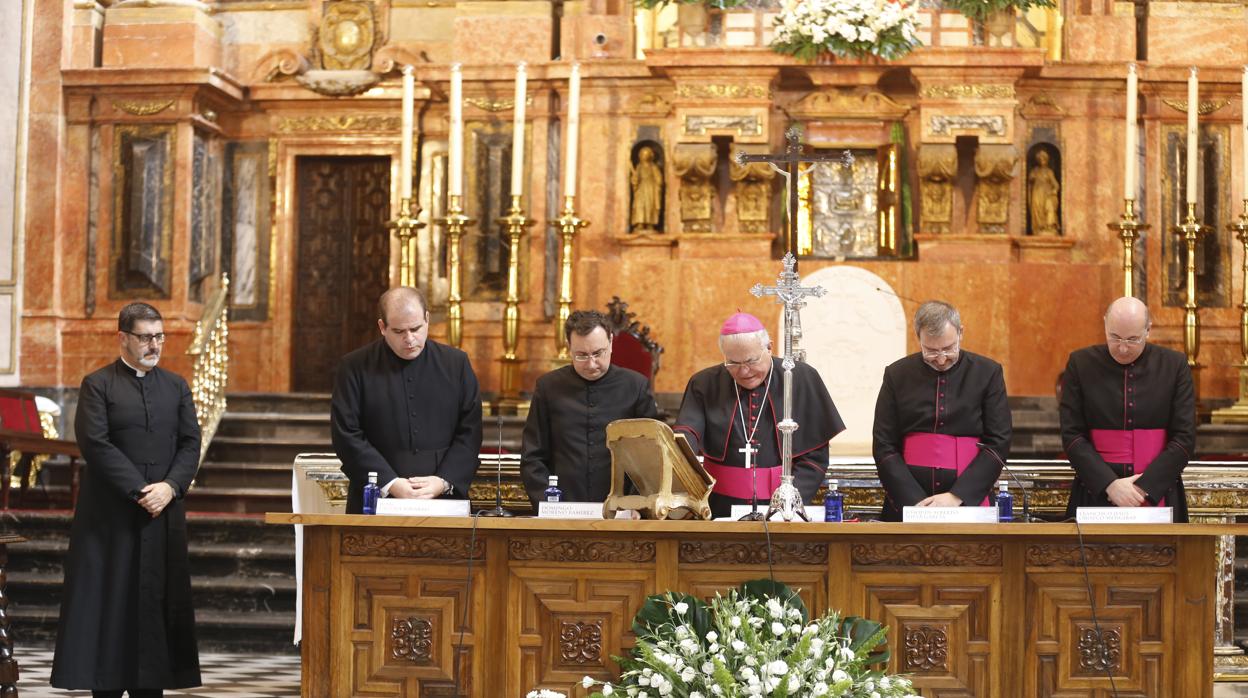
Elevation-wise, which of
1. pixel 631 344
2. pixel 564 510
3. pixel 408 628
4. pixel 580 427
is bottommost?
pixel 408 628

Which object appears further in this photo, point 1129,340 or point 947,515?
point 1129,340

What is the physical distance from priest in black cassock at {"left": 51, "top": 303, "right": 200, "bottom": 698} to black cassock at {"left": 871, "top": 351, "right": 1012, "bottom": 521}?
2908mm

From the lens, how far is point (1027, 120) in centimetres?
1207

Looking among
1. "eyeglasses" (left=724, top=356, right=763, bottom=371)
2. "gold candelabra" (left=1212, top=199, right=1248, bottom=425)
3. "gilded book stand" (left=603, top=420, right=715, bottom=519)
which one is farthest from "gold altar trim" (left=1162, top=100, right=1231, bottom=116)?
"gilded book stand" (left=603, top=420, right=715, bottom=519)

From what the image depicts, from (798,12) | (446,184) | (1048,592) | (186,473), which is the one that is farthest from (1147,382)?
(446,184)

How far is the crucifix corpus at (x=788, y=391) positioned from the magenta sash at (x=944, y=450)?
38.8 inches

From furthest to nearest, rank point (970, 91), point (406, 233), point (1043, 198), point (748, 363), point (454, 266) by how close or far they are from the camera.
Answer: point (1043, 198), point (970, 91), point (454, 266), point (406, 233), point (748, 363)

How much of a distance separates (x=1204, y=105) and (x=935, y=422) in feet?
22.1

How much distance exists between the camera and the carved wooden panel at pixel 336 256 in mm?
13164

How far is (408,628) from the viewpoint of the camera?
18.4 feet

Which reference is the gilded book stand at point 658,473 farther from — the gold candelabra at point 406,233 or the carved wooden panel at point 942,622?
the gold candelabra at point 406,233

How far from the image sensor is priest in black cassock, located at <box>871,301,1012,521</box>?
6312mm

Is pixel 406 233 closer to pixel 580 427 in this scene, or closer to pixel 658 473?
pixel 580 427

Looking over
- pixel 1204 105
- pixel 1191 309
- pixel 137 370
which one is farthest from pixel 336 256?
pixel 1204 105
